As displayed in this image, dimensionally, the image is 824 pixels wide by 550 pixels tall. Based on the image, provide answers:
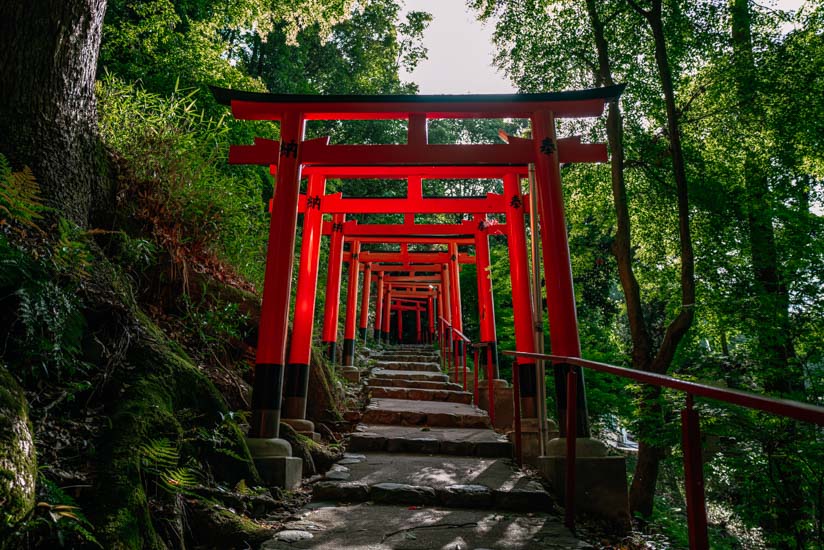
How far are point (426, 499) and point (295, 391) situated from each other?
2412 mm

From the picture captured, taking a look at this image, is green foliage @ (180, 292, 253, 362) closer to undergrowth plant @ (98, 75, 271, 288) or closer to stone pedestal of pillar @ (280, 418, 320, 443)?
undergrowth plant @ (98, 75, 271, 288)

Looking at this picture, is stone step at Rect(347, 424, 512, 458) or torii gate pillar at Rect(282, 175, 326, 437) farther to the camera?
torii gate pillar at Rect(282, 175, 326, 437)

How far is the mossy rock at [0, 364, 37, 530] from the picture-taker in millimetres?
1564

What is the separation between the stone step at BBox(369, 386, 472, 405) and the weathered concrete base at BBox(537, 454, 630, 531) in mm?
4720

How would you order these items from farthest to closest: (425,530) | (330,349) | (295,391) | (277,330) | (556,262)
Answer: (330,349) → (295,391) → (556,262) → (277,330) → (425,530)

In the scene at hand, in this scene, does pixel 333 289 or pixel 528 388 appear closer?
pixel 528 388

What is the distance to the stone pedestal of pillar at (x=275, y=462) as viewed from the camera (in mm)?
3627

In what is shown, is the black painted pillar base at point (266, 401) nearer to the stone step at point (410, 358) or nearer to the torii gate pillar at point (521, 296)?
the torii gate pillar at point (521, 296)

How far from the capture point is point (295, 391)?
5488 millimetres

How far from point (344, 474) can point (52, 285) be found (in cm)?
260

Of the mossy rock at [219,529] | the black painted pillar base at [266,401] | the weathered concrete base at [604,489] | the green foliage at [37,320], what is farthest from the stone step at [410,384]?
the green foliage at [37,320]

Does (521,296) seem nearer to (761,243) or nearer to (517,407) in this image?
(517,407)

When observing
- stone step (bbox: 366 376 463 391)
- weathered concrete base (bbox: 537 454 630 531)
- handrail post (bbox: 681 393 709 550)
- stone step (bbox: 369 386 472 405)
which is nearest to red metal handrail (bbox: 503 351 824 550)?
handrail post (bbox: 681 393 709 550)

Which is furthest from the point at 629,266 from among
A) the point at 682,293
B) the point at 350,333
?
the point at 350,333
